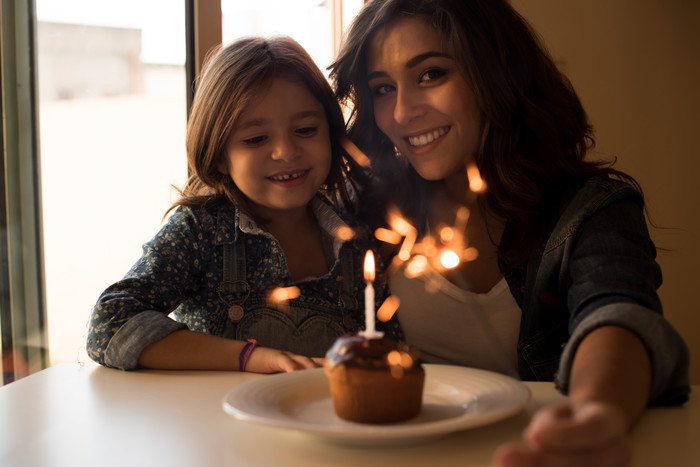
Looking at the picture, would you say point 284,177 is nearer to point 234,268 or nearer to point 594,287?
point 234,268

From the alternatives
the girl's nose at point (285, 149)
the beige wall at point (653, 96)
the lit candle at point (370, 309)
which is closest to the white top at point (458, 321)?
the girl's nose at point (285, 149)

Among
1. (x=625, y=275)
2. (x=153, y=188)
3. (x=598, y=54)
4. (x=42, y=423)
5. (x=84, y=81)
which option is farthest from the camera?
(x=598, y=54)

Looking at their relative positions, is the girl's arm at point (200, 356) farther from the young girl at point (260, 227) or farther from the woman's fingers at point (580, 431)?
the woman's fingers at point (580, 431)

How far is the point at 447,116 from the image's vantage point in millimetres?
1371

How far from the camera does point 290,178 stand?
4.60 feet

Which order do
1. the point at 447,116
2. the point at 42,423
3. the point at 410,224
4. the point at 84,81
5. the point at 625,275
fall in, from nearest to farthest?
the point at 42,423 → the point at 625,275 → the point at 447,116 → the point at 410,224 → the point at 84,81

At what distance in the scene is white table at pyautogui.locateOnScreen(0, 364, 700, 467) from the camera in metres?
0.63

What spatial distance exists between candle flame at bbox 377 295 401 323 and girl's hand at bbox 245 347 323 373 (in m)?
0.41

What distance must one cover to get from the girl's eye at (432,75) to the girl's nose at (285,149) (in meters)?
0.30

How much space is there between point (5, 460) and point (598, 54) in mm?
2840

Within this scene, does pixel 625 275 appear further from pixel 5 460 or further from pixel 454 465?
pixel 5 460

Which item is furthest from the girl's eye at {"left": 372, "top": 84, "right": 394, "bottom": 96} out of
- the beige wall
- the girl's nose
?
the beige wall

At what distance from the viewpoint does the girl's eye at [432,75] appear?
137cm

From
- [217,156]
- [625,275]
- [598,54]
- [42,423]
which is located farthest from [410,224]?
[598,54]
